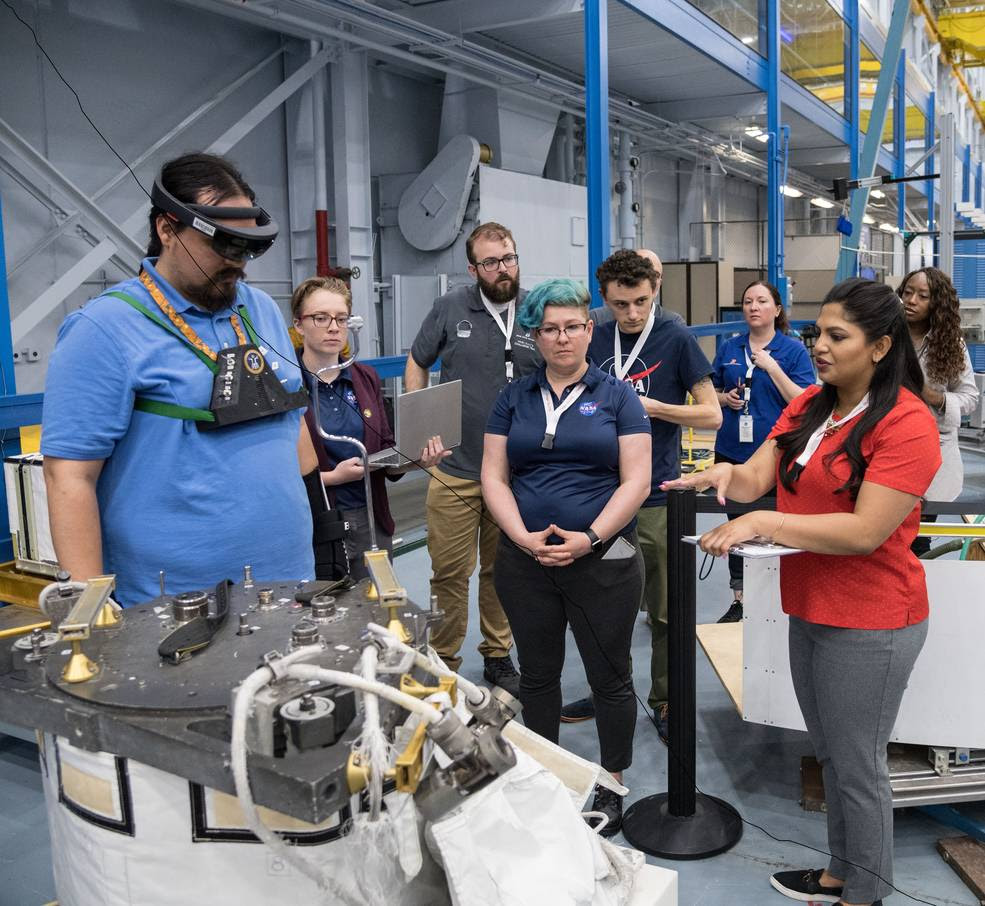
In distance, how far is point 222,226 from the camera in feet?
4.69

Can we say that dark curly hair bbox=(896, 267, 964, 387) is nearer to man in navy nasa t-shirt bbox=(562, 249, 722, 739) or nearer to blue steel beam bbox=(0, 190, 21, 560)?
man in navy nasa t-shirt bbox=(562, 249, 722, 739)

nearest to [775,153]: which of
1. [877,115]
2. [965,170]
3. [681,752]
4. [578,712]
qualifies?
[877,115]

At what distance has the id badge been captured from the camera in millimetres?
3797

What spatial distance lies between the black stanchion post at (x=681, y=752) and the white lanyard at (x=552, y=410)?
0.32m

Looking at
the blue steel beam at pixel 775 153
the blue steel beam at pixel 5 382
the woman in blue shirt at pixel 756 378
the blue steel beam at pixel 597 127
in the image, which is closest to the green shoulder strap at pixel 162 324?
the blue steel beam at pixel 5 382

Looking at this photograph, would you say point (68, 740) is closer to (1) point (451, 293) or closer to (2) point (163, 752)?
Result: (2) point (163, 752)

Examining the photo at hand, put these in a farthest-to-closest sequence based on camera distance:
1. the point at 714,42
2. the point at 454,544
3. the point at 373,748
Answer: the point at 714,42 → the point at 454,544 → the point at 373,748

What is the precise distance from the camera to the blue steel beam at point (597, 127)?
15.4ft

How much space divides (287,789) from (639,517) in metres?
2.17

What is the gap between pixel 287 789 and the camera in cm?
86

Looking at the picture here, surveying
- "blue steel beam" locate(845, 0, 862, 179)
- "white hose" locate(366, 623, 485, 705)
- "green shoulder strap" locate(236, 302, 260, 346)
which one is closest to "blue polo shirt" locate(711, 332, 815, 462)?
"green shoulder strap" locate(236, 302, 260, 346)

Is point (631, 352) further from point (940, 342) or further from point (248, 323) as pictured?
point (248, 323)

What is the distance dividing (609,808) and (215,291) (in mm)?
1653

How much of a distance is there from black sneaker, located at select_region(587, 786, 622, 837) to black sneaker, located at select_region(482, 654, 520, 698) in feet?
2.74
